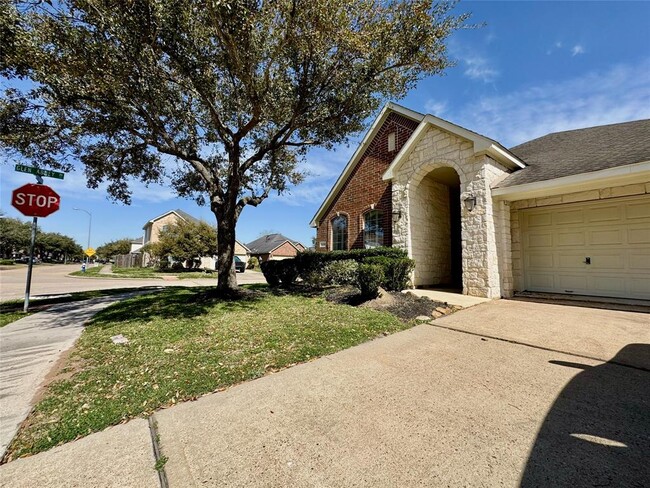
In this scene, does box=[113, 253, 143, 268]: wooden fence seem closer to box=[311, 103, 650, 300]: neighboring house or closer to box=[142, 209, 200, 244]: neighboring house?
box=[142, 209, 200, 244]: neighboring house

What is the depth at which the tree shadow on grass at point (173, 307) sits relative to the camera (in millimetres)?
5997

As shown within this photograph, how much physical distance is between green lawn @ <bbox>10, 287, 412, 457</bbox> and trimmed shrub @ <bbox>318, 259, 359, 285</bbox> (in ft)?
8.30

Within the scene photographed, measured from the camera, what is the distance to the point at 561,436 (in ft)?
6.75

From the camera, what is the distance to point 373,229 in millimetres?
11641

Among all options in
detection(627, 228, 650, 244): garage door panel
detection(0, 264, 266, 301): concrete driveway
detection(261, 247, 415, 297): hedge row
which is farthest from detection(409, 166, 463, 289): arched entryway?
detection(0, 264, 266, 301): concrete driveway

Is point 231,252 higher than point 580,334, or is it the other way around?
point 231,252

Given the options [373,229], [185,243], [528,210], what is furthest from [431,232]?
[185,243]

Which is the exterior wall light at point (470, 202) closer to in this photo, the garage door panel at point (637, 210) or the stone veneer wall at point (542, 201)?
the stone veneer wall at point (542, 201)

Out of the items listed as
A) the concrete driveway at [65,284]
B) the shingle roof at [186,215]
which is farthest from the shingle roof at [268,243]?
the concrete driveway at [65,284]

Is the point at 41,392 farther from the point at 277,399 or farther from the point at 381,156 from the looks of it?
the point at 381,156

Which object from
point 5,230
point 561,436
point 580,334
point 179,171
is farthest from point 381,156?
point 5,230

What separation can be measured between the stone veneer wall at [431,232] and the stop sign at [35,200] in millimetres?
9903

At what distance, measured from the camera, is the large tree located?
17.2 ft

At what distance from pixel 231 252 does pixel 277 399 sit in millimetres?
6366
